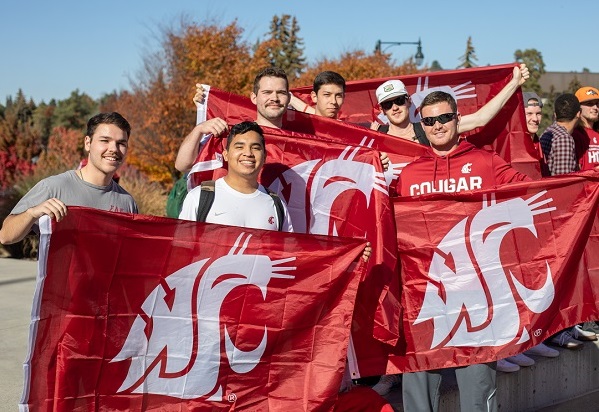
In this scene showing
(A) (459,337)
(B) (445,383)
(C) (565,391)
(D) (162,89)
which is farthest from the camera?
(D) (162,89)

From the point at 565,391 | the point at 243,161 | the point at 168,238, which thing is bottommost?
the point at 565,391

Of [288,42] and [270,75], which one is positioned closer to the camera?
[270,75]

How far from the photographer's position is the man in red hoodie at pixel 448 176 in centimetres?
470

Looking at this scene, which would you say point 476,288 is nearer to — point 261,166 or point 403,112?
point 403,112

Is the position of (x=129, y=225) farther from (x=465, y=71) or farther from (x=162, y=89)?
(x=162, y=89)

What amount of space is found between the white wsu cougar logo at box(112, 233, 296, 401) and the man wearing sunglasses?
6.10 feet

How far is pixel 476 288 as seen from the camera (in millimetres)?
4898

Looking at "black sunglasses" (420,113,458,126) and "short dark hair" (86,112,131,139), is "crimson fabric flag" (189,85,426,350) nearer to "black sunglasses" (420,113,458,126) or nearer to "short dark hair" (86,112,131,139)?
"black sunglasses" (420,113,458,126)

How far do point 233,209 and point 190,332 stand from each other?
71 cm

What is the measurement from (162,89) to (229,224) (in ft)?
68.8

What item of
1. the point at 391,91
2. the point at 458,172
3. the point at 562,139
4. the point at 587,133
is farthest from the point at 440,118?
the point at 587,133

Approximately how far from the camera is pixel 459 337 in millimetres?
4848

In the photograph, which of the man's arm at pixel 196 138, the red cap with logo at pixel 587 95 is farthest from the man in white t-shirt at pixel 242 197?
the red cap with logo at pixel 587 95

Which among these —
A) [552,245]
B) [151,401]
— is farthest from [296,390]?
[552,245]
